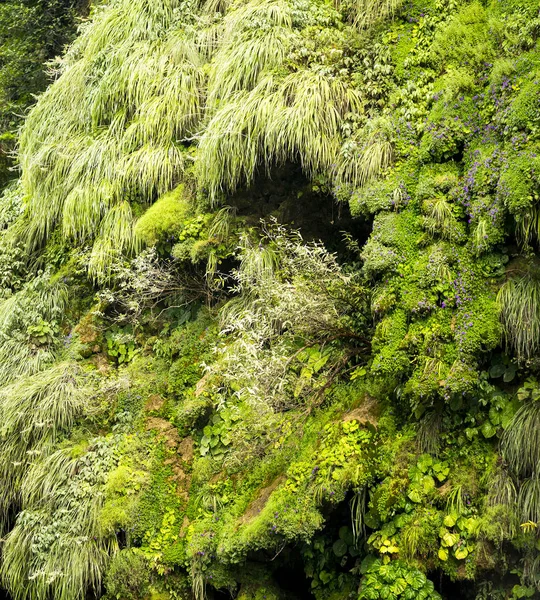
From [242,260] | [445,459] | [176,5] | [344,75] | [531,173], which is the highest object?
[176,5]

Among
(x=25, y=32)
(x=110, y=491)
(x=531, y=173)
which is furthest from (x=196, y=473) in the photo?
(x=25, y=32)

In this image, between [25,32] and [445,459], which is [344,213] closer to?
[445,459]

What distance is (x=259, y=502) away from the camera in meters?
6.32

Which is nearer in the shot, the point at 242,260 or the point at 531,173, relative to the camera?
the point at 531,173

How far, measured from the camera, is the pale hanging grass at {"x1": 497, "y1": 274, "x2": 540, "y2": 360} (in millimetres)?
5145

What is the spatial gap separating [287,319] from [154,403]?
2.30m

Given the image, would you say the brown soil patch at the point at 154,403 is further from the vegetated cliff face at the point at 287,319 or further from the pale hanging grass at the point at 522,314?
the pale hanging grass at the point at 522,314

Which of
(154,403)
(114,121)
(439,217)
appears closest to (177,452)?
(154,403)

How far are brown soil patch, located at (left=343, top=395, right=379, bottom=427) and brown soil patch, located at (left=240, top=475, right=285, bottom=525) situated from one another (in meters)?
0.89

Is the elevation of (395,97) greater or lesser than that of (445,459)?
greater

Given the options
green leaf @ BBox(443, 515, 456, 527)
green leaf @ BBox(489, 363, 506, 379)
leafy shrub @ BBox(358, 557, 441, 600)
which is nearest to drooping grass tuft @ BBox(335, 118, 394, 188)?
green leaf @ BBox(489, 363, 506, 379)

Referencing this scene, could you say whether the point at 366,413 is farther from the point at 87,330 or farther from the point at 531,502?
the point at 87,330

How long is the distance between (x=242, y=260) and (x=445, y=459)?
11.1 ft

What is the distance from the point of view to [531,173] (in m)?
5.22
